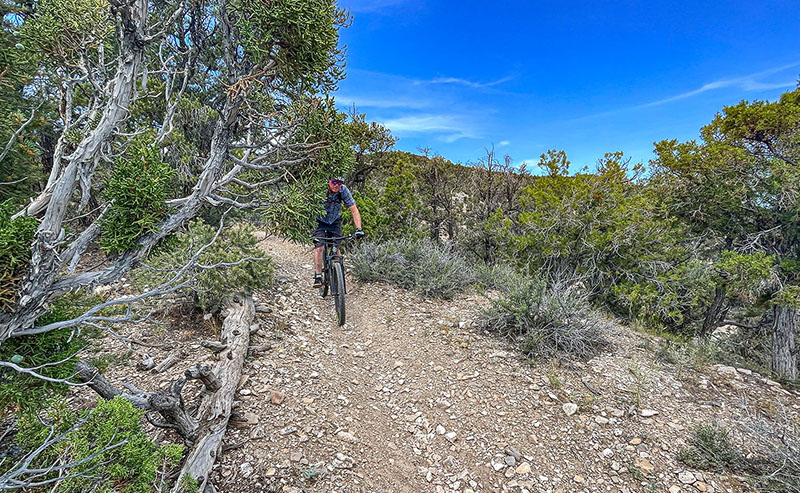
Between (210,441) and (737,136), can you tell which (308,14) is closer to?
(210,441)

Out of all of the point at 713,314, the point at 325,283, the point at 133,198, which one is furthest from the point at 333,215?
the point at 713,314

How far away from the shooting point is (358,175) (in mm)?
9391

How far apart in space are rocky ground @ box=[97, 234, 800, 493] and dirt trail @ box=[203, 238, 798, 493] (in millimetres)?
12

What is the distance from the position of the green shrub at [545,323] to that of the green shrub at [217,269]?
12.0 ft

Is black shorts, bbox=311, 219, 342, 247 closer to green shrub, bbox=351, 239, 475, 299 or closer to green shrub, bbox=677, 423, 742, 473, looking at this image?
green shrub, bbox=351, 239, 475, 299

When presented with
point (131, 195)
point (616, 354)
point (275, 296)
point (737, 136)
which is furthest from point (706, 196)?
point (131, 195)

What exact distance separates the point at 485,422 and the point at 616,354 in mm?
2422

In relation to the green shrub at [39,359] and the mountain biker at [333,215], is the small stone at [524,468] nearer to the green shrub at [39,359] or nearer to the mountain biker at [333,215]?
the green shrub at [39,359]

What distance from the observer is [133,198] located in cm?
210

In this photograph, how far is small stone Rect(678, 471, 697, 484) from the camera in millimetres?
2628

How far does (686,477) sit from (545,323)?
6.80ft

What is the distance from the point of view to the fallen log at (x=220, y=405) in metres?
2.46

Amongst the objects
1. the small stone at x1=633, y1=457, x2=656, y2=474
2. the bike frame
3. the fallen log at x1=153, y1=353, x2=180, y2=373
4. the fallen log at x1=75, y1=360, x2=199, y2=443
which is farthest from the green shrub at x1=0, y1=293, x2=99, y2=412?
the small stone at x1=633, y1=457, x2=656, y2=474

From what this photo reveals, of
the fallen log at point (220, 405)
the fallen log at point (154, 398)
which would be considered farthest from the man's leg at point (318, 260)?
the fallen log at point (154, 398)
